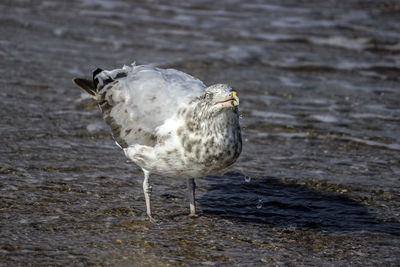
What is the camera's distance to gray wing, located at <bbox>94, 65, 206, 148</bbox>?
6.38 m

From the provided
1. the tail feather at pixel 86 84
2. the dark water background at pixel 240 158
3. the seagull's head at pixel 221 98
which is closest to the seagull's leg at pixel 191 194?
the dark water background at pixel 240 158

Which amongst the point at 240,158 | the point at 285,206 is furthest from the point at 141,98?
the point at 240,158

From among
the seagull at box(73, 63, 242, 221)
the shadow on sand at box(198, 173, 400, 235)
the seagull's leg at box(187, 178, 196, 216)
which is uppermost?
the seagull at box(73, 63, 242, 221)

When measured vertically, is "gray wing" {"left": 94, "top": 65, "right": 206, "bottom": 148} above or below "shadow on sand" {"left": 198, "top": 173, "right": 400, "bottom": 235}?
above

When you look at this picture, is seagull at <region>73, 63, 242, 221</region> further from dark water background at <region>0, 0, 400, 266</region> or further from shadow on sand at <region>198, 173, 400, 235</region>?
dark water background at <region>0, 0, 400, 266</region>

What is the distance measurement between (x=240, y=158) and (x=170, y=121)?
2.08 m

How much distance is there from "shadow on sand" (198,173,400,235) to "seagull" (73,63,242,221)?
1.65 feet

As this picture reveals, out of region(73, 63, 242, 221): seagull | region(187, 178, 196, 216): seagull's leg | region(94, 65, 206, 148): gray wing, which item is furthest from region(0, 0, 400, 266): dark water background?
region(94, 65, 206, 148): gray wing

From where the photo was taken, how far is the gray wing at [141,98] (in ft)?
20.9

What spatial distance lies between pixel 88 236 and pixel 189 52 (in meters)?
6.67

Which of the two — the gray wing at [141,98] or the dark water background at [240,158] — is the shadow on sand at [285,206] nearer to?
the dark water background at [240,158]

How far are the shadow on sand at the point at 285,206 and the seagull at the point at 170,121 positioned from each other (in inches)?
19.8

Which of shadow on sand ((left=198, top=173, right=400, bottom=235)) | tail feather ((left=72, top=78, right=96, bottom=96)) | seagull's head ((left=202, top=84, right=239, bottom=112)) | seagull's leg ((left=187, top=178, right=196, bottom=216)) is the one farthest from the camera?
tail feather ((left=72, top=78, right=96, bottom=96))

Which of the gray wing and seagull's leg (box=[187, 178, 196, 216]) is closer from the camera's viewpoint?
the gray wing
